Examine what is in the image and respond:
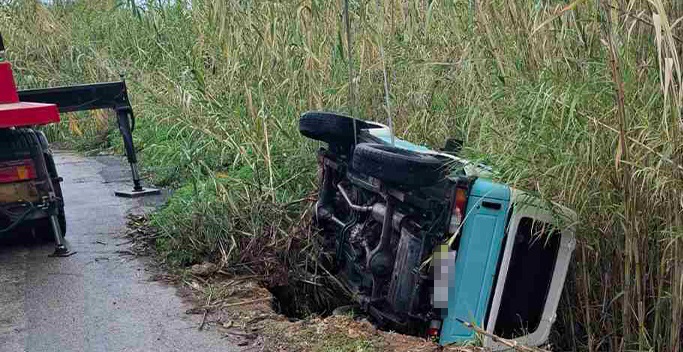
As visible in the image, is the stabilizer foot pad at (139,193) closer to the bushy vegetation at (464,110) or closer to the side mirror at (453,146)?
the bushy vegetation at (464,110)

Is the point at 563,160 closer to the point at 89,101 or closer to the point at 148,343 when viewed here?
the point at 148,343

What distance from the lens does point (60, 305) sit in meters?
5.32

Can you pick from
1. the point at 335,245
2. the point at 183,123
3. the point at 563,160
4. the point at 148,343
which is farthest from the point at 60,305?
the point at 563,160

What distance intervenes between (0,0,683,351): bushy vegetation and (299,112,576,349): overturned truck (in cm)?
18

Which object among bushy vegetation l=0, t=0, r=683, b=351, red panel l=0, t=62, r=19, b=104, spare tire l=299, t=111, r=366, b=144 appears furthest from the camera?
red panel l=0, t=62, r=19, b=104

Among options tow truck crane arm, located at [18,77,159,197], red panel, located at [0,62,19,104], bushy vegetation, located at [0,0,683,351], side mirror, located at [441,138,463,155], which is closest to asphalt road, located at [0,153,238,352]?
bushy vegetation, located at [0,0,683,351]

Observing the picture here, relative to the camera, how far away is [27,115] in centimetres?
628

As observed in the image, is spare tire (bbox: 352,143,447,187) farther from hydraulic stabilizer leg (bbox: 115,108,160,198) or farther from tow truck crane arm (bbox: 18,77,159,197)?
hydraulic stabilizer leg (bbox: 115,108,160,198)

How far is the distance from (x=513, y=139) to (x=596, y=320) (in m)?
1.07

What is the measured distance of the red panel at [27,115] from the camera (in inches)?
245

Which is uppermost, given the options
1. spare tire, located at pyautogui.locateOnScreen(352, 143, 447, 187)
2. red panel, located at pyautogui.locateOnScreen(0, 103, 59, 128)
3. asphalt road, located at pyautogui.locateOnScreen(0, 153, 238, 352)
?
red panel, located at pyautogui.locateOnScreen(0, 103, 59, 128)

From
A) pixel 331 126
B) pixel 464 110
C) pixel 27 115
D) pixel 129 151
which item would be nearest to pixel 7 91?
pixel 27 115

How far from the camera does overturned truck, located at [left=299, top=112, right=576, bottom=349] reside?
13.5 feet

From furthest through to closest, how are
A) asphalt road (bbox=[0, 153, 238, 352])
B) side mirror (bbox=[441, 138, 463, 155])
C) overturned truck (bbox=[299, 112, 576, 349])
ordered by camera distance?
side mirror (bbox=[441, 138, 463, 155]) → asphalt road (bbox=[0, 153, 238, 352]) → overturned truck (bbox=[299, 112, 576, 349])
